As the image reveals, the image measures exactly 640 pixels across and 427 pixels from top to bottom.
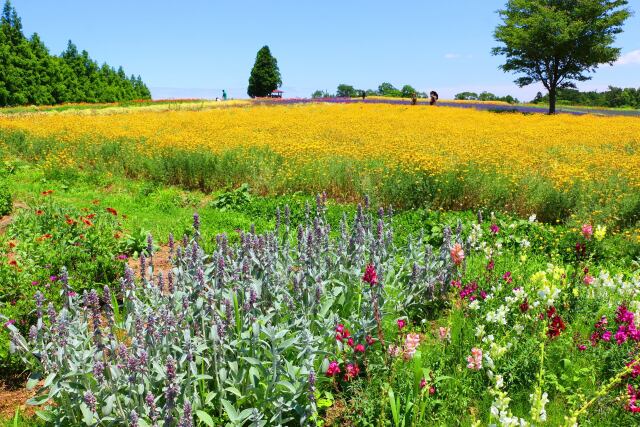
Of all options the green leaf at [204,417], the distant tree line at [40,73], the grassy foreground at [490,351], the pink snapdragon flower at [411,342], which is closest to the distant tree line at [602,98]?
the distant tree line at [40,73]

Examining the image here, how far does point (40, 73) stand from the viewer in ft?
124

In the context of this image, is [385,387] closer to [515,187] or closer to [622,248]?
[622,248]

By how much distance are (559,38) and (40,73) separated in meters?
37.0

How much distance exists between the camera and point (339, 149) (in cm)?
1168

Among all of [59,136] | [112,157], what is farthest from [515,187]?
[59,136]

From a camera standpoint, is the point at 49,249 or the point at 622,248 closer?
the point at 49,249

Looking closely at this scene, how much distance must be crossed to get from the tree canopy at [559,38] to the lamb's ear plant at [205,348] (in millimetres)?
30619

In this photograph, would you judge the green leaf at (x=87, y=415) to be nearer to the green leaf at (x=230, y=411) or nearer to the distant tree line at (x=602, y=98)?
the green leaf at (x=230, y=411)

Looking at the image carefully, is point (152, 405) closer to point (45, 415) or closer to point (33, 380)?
point (33, 380)

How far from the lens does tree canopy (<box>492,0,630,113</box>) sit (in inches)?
1149

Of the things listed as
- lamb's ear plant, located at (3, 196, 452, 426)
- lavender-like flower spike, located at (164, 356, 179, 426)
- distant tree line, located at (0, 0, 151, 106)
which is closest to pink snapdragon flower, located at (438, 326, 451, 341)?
lamb's ear plant, located at (3, 196, 452, 426)

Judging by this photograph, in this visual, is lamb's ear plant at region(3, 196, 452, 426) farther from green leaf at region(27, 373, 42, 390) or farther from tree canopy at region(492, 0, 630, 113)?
tree canopy at region(492, 0, 630, 113)

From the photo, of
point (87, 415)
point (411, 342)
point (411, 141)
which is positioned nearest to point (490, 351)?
point (411, 342)

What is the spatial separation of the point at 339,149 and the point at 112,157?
6037mm
